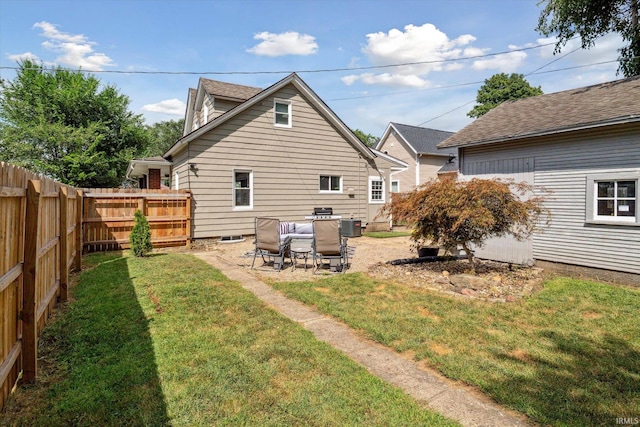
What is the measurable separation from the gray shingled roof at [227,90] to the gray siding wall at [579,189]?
11698 millimetres

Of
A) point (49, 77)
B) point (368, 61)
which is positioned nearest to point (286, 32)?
point (368, 61)

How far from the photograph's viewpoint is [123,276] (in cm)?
737

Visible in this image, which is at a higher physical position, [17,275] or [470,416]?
[17,275]

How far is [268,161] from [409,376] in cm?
1155

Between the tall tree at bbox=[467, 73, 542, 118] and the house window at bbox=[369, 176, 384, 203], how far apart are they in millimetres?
29408

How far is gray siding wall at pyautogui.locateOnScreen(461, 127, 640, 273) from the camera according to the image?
7.23 m

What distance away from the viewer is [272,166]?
13.9m


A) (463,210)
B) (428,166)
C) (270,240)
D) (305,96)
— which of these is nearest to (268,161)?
(305,96)

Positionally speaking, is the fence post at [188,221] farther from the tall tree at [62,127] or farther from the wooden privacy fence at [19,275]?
the tall tree at [62,127]

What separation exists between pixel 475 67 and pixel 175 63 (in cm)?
1544

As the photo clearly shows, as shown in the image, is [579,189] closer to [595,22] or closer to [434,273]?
[434,273]

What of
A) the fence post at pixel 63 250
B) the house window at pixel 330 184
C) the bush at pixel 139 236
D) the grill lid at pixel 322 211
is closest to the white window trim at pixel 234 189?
the grill lid at pixel 322 211

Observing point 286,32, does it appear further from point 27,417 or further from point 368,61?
point 27,417

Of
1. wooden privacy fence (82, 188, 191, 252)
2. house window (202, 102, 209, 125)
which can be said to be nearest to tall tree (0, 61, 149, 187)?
house window (202, 102, 209, 125)
